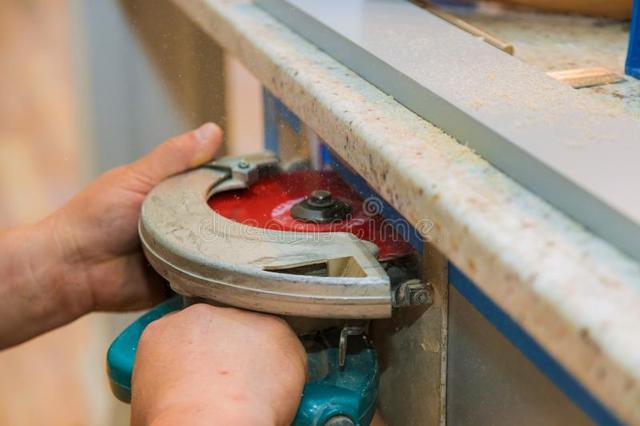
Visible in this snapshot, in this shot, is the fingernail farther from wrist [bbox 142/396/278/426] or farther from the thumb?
wrist [bbox 142/396/278/426]

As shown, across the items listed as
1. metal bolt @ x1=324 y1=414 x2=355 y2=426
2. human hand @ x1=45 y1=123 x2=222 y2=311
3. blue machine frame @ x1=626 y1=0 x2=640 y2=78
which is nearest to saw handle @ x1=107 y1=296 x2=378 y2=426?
metal bolt @ x1=324 y1=414 x2=355 y2=426

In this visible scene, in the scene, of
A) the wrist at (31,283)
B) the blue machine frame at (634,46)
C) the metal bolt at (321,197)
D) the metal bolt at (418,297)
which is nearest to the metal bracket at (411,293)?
the metal bolt at (418,297)

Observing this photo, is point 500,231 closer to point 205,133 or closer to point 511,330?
point 511,330

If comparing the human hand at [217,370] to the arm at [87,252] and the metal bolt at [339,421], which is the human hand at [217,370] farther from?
the arm at [87,252]

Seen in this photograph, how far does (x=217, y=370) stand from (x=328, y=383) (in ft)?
0.27

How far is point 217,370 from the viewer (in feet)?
1.29

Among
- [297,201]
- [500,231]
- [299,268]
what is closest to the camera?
[500,231]

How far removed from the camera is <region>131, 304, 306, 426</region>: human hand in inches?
14.6

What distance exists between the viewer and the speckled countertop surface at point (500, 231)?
0.83 ft

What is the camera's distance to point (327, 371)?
1.53 feet

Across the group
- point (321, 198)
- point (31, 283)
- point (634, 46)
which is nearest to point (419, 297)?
point (321, 198)

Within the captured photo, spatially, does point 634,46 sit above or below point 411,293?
above

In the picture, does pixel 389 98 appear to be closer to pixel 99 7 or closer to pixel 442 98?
pixel 442 98

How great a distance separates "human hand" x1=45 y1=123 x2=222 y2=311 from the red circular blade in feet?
0.18
